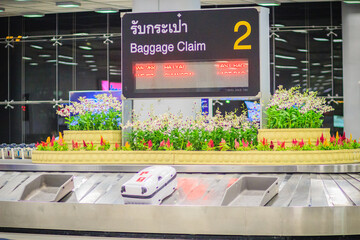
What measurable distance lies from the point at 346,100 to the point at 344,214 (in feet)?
28.7

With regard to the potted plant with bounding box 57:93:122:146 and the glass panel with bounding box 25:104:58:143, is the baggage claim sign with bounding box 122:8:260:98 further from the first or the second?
the glass panel with bounding box 25:104:58:143

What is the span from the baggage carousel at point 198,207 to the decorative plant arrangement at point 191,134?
1.27 ft

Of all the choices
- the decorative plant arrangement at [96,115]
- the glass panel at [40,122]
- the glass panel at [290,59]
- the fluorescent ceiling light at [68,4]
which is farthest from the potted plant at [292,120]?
the glass panel at [40,122]

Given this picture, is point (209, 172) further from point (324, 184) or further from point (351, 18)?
point (351, 18)

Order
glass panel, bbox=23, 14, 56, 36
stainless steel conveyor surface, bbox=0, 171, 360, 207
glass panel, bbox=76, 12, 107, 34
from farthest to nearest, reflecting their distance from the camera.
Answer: glass panel, bbox=23, 14, 56, 36 < glass panel, bbox=76, 12, 107, 34 < stainless steel conveyor surface, bbox=0, 171, 360, 207

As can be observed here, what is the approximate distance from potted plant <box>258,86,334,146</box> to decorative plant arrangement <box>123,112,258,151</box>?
0.29m

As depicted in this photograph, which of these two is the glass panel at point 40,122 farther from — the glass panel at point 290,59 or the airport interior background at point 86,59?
the glass panel at point 290,59

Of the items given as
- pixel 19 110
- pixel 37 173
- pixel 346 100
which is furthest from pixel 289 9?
pixel 37 173

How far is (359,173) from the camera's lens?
564 cm

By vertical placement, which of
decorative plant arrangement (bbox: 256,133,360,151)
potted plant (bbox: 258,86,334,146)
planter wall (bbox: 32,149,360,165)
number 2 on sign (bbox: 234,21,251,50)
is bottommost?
planter wall (bbox: 32,149,360,165)

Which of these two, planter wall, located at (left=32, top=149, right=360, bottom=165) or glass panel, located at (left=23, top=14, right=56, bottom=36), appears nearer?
planter wall, located at (left=32, top=149, right=360, bottom=165)

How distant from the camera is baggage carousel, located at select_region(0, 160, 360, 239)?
15.4ft

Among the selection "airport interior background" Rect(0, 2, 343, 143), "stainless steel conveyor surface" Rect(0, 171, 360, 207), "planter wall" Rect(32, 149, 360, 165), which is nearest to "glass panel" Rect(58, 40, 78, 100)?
"airport interior background" Rect(0, 2, 343, 143)

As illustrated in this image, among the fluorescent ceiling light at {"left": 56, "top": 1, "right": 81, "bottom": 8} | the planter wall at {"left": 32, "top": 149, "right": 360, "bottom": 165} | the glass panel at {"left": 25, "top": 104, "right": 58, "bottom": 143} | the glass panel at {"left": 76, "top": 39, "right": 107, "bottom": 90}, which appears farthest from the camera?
the glass panel at {"left": 25, "top": 104, "right": 58, "bottom": 143}
